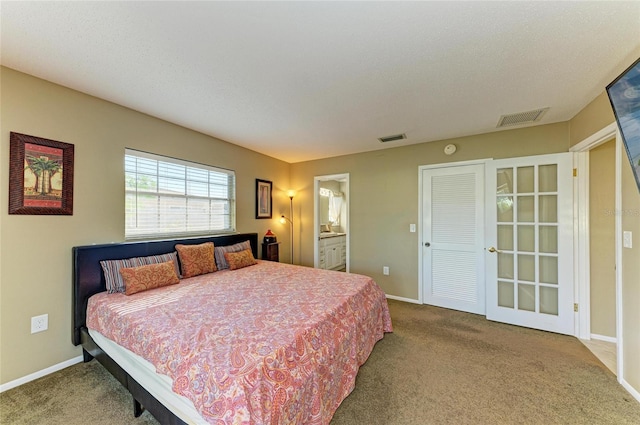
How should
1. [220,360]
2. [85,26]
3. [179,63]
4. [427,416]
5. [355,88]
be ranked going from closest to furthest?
[220,360] < [85,26] < [427,416] < [179,63] < [355,88]

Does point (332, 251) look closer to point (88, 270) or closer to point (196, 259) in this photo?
point (196, 259)

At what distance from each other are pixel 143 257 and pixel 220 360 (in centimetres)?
191

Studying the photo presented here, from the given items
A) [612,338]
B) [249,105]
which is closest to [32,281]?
[249,105]

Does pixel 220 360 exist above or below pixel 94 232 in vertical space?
below

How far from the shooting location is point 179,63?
1784 millimetres

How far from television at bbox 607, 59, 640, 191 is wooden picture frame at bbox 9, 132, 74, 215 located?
14.1 ft

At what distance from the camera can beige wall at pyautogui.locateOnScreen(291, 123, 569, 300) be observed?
3344mm

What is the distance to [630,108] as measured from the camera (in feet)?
5.27

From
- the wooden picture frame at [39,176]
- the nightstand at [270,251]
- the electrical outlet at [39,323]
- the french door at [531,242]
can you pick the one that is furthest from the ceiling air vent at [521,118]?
the electrical outlet at [39,323]

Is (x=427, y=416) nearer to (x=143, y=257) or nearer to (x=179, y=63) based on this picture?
(x=143, y=257)

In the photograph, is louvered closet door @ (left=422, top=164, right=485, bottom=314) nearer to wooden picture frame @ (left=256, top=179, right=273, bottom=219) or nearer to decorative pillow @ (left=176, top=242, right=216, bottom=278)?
wooden picture frame @ (left=256, top=179, right=273, bottom=219)

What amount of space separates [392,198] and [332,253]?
83.4 inches

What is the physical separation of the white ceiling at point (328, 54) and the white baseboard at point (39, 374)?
8.02 feet

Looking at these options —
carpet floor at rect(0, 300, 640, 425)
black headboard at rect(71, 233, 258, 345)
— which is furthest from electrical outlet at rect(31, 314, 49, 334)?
carpet floor at rect(0, 300, 640, 425)
